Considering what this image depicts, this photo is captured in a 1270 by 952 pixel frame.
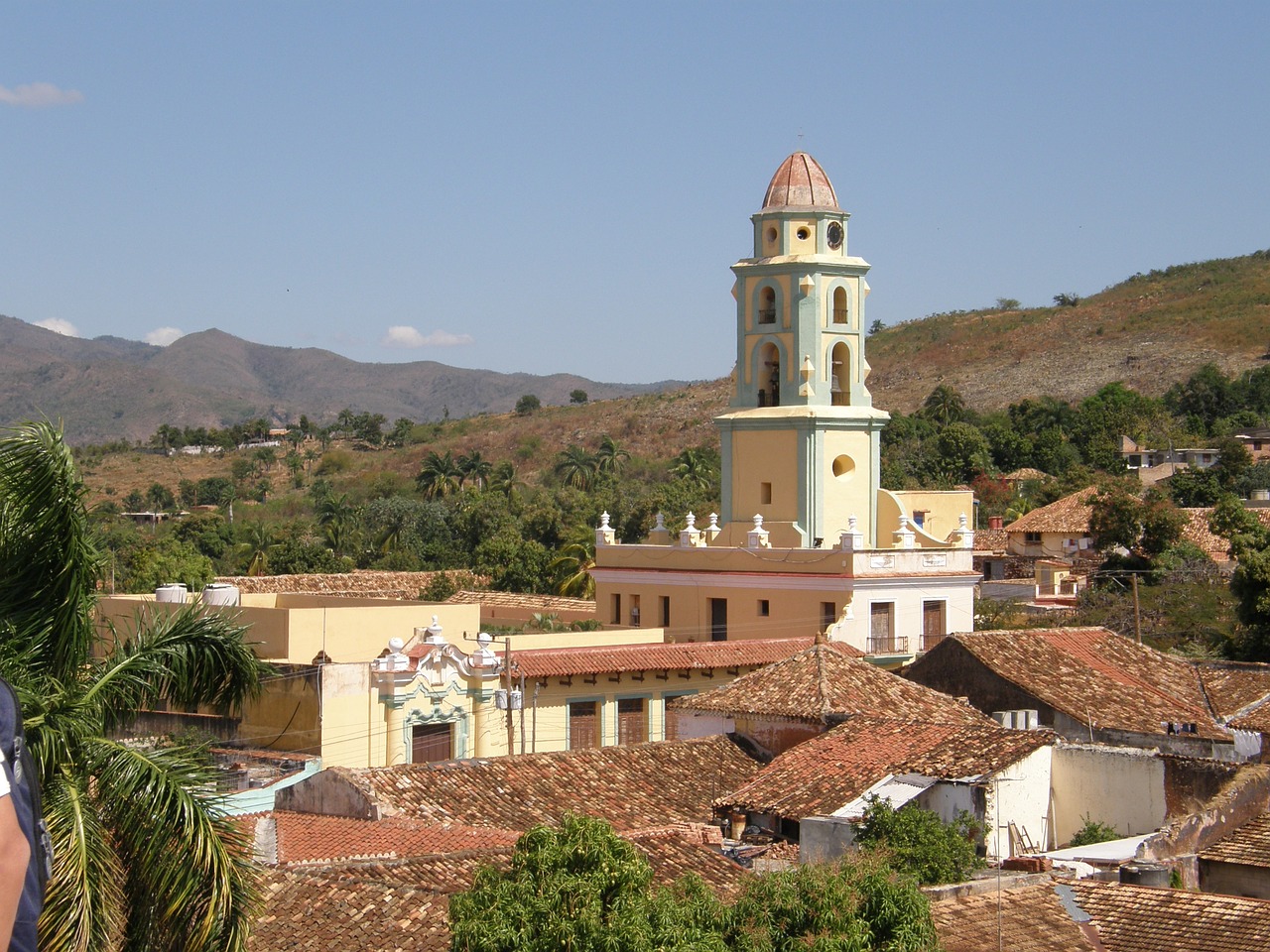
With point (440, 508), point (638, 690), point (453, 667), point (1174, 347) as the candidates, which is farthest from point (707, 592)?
point (1174, 347)

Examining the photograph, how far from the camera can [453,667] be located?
26.7 metres

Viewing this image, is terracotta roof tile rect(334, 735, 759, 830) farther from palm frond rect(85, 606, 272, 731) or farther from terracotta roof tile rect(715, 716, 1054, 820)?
palm frond rect(85, 606, 272, 731)

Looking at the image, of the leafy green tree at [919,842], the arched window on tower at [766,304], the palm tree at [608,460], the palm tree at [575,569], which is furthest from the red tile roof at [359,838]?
the palm tree at [608,460]

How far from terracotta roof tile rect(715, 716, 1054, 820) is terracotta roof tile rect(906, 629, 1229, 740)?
5032mm

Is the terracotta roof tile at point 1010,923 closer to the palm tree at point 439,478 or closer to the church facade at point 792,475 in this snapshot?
the church facade at point 792,475

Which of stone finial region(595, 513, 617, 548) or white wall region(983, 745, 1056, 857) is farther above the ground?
stone finial region(595, 513, 617, 548)

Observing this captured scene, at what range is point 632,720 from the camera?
29875 mm

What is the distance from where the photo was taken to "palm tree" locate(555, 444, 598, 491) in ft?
292

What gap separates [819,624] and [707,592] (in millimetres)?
3141

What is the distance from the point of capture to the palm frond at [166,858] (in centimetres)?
965

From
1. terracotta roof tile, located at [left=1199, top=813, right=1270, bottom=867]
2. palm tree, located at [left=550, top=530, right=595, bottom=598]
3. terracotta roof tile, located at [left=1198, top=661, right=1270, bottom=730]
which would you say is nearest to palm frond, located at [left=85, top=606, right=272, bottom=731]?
terracotta roof tile, located at [left=1199, top=813, right=1270, bottom=867]

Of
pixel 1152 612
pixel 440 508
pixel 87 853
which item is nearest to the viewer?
pixel 87 853

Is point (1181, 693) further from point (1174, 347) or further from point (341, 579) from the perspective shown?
point (1174, 347)

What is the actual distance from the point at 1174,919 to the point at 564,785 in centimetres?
816
